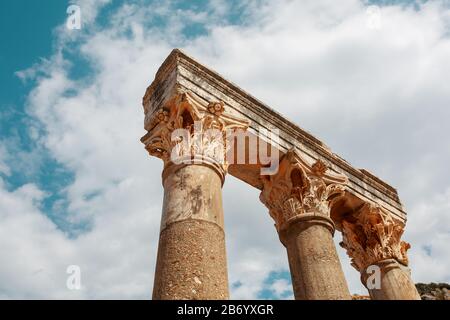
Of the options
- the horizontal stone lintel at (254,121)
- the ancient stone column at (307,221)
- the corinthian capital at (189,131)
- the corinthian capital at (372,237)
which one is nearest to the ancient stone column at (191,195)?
the corinthian capital at (189,131)

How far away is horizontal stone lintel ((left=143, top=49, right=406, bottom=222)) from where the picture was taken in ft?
36.0

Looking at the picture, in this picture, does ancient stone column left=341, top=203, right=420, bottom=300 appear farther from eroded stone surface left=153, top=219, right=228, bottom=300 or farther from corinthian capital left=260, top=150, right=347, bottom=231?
eroded stone surface left=153, top=219, right=228, bottom=300

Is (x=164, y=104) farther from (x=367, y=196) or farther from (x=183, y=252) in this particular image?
(x=367, y=196)

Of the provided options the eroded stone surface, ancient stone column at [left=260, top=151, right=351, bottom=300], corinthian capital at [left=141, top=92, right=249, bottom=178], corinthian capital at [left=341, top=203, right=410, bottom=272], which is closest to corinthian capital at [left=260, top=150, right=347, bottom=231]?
ancient stone column at [left=260, top=151, right=351, bottom=300]

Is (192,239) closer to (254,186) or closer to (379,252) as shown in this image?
(254,186)

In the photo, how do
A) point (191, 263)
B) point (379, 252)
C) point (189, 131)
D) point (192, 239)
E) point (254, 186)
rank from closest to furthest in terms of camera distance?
point (191, 263) < point (192, 239) < point (189, 131) < point (254, 186) < point (379, 252)

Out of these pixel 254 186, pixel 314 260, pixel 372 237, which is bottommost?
pixel 314 260

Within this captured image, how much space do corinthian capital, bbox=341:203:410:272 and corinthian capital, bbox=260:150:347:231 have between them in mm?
1814

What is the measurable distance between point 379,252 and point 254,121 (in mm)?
5847

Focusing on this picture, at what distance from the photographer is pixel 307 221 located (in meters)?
11.4

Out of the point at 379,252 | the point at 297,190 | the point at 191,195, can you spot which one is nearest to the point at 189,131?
the point at 191,195

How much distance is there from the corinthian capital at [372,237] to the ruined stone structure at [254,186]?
0.11ft
